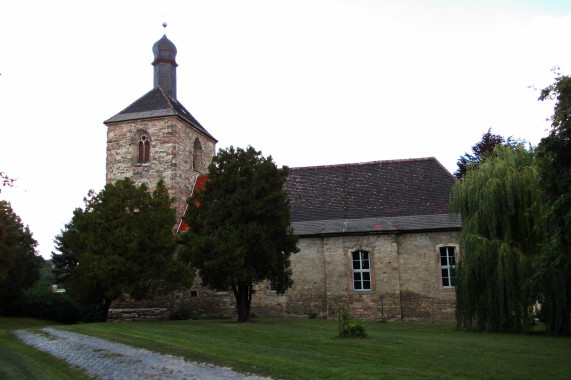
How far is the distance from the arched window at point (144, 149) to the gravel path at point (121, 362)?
14.6m

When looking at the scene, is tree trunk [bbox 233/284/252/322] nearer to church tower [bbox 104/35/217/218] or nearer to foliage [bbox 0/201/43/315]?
church tower [bbox 104/35/217/218]

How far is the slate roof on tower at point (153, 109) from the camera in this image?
89.7 feet

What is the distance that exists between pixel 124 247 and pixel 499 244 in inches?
552

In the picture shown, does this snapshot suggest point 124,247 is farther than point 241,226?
Yes

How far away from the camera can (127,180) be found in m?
22.2

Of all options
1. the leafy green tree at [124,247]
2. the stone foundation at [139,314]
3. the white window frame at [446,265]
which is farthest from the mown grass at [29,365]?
the white window frame at [446,265]

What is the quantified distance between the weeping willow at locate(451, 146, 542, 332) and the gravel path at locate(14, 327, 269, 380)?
1015 centimetres

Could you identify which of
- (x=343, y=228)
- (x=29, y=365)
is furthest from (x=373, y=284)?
(x=29, y=365)

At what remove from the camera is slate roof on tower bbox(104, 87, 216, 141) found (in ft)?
89.7

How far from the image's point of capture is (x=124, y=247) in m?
20.4

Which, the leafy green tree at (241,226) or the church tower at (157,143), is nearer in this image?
the leafy green tree at (241,226)

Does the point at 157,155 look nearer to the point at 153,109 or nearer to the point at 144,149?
the point at 144,149

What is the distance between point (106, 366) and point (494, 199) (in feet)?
42.3

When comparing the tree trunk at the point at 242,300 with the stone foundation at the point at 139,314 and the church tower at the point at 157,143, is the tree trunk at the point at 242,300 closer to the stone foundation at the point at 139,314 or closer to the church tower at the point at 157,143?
the stone foundation at the point at 139,314
